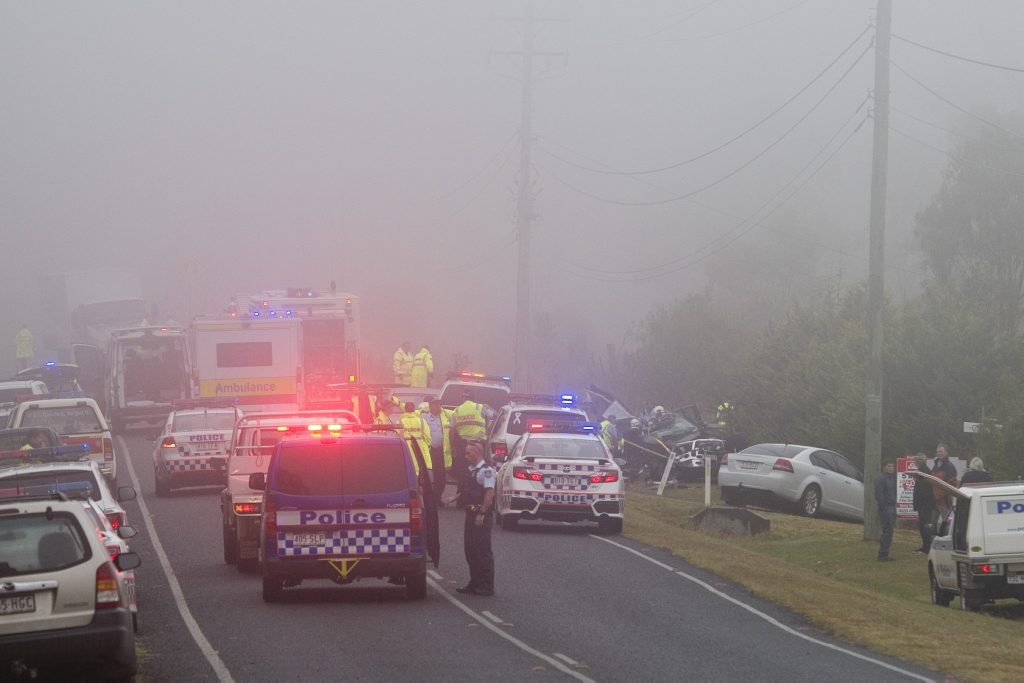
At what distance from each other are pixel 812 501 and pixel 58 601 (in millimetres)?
23297

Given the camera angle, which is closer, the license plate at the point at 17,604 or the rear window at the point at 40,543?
the license plate at the point at 17,604

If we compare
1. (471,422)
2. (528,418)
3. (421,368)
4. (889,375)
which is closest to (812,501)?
(528,418)

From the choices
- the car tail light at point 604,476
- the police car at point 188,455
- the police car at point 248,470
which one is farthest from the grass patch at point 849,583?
the police car at point 188,455

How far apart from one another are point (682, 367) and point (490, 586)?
168 ft

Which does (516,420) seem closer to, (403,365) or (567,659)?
(403,365)

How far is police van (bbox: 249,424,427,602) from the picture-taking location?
1616cm

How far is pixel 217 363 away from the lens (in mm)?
37719

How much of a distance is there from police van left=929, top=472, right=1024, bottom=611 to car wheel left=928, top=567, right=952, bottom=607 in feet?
2.65

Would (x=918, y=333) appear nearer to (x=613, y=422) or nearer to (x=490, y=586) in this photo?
(x=613, y=422)

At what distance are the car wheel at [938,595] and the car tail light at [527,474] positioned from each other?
607 centimetres

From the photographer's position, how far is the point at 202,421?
29.5m

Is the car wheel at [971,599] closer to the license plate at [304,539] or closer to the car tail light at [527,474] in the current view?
the car tail light at [527,474]

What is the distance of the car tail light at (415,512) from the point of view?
53.5 ft

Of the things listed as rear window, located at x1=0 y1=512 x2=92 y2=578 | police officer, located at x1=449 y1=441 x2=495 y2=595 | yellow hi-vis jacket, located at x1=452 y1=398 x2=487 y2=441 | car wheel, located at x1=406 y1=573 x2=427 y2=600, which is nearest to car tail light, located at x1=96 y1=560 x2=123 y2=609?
rear window, located at x1=0 y1=512 x2=92 y2=578
